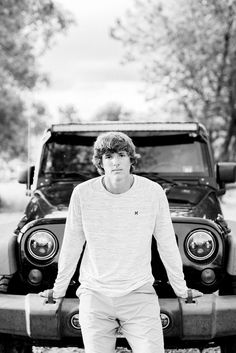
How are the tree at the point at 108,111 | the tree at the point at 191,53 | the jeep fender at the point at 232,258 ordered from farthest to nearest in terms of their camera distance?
1. the tree at the point at 108,111
2. the tree at the point at 191,53
3. the jeep fender at the point at 232,258

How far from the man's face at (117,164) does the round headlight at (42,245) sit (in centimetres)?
79

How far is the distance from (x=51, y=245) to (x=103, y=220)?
0.79m

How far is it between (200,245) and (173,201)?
2.08 ft

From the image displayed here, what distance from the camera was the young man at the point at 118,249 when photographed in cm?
309

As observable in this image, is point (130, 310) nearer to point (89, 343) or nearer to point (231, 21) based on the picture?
point (89, 343)

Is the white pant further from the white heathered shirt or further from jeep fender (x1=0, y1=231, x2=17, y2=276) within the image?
jeep fender (x1=0, y1=231, x2=17, y2=276)

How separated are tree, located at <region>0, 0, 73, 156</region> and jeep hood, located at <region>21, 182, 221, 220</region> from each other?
1402 centimetres

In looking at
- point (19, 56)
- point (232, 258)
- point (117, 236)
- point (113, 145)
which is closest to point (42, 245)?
point (117, 236)

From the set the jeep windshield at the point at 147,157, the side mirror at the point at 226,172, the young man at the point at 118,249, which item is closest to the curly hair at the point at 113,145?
the young man at the point at 118,249

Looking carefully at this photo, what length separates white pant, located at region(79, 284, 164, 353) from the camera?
305cm

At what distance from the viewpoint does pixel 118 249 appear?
3.11m

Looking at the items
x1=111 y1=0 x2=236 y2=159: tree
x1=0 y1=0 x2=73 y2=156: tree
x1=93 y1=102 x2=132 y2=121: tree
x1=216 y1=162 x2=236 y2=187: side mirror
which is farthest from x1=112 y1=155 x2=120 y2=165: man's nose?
x1=93 y1=102 x2=132 y2=121: tree

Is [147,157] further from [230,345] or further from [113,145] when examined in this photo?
[113,145]

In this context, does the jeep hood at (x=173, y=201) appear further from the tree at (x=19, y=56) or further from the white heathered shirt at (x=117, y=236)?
the tree at (x=19, y=56)
